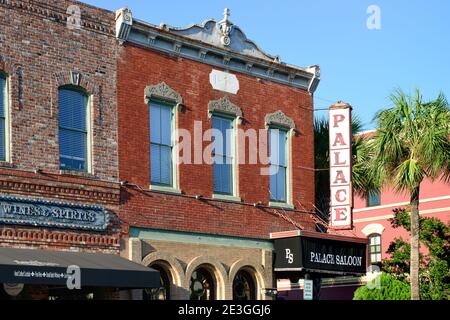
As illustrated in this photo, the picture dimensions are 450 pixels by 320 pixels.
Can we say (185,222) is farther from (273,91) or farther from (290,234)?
(273,91)

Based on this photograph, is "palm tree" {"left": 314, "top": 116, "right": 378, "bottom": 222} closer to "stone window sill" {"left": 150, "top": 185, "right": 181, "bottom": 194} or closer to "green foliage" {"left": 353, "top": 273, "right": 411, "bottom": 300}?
"green foliage" {"left": 353, "top": 273, "right": 411, "bottom": 300}

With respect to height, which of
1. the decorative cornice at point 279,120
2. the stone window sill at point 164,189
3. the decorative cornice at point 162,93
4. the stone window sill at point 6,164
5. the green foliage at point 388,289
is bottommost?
the green foliage at point 388,289

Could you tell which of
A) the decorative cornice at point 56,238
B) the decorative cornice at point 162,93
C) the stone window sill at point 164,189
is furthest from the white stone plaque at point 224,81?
the decorative cornice at point 56,238

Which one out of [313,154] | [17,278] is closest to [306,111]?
[313,154]

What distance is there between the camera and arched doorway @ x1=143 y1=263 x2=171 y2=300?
2036 cm

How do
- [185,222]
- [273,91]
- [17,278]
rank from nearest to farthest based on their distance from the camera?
[17,278], [185,222], [273,91]

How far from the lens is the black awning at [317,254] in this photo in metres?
22.6

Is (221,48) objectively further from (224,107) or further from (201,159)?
(201,159)

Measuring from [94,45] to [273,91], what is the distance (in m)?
6.32

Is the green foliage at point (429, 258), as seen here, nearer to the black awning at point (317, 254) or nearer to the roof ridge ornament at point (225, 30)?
the black awning at point (317, 254)

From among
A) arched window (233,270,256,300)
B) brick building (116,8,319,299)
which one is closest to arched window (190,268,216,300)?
brick building (116,8,319,299)

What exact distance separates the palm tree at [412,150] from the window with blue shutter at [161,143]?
6.68 meters

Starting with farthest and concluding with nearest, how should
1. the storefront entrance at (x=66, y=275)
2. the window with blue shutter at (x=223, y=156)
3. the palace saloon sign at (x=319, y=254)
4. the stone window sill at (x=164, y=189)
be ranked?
the palace saloon sign at (x=319, y=254)
the window with blue shutter at (x=223, y=156)
the stone window sill at (x=164, y=189)
the storefront entrance at (x=66, y=275)

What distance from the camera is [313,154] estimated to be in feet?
82.4
